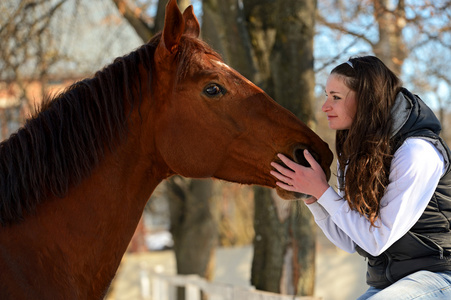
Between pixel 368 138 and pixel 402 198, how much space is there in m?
0.35

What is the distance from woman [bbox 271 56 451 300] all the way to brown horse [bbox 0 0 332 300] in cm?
19

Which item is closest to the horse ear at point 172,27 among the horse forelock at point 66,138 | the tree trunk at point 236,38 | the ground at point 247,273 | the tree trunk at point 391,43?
the horse forelock at point 66,138

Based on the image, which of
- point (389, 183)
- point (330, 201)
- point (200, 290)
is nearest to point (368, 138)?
point (389, 183)

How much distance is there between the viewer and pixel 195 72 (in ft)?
8.34

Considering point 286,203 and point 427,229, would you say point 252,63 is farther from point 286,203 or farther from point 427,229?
point 427,229

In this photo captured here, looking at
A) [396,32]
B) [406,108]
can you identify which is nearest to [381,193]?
[406,108]

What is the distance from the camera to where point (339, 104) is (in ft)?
8.41

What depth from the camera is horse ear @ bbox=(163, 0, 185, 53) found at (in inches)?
94.7

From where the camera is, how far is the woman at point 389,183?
2.19 meters

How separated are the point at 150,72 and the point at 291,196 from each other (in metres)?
0.93

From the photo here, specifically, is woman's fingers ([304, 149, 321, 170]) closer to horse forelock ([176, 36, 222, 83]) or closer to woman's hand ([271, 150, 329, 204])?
woman's hand ([271, 150, 329, 204])

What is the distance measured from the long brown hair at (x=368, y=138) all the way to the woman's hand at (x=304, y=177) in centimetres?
12

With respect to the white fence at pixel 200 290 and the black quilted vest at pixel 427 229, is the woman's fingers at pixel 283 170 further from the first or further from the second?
the white fence at pixel 200 290

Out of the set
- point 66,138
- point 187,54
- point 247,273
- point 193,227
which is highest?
point 187,54
